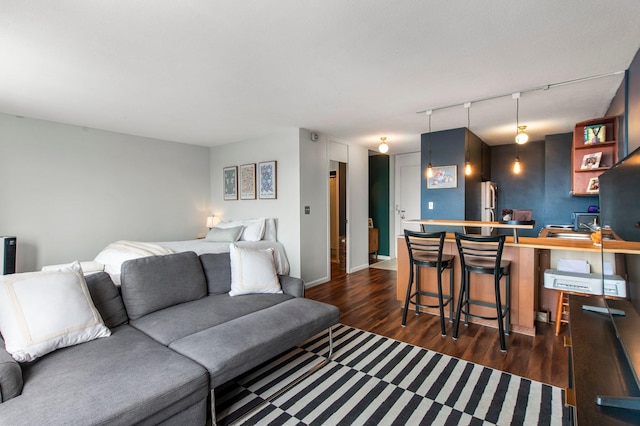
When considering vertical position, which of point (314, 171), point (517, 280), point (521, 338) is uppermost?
point (314, 171)

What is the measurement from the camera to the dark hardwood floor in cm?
240

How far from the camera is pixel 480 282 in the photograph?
3260 millimetres

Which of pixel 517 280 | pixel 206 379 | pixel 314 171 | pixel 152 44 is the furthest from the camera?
pixel 314 171

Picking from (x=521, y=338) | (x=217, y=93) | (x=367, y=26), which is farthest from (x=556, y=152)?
(x=217, y=93)

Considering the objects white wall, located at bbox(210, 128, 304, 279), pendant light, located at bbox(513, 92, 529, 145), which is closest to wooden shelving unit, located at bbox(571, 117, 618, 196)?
pendant light, located at bbox(513, 92, 529, 145)

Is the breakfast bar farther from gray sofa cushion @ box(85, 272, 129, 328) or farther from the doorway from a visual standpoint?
the doorway

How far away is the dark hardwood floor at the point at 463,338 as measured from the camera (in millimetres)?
2396

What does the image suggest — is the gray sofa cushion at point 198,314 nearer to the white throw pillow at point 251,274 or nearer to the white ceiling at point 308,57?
the white throw pillow at point 251,274

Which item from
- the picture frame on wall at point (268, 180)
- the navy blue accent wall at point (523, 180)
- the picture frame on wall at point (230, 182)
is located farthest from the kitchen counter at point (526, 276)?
the picture frame on wall at point (230, 182)

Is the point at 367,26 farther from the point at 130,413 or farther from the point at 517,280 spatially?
the point at 517,280

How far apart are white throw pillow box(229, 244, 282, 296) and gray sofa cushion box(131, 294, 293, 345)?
8 cm

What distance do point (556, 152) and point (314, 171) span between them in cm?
419

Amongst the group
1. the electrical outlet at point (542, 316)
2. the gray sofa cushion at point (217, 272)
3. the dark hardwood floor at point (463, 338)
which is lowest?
the dark hardwood floor at point (463, 338)

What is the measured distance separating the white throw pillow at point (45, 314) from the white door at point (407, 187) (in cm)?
584
